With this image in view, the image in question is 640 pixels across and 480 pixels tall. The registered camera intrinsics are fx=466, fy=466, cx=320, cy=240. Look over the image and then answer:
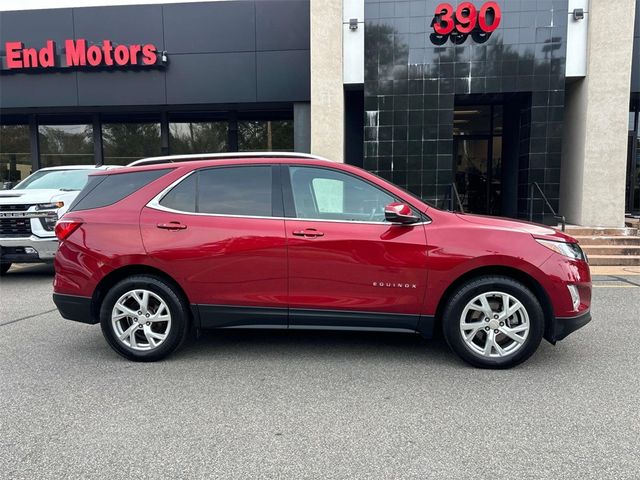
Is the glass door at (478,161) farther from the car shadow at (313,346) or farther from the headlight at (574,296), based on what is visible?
the headlight at (574,296)

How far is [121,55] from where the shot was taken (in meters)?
12.3

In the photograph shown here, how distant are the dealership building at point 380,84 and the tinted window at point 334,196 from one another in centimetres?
732

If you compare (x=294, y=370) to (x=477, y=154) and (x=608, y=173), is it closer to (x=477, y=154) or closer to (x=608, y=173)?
(x=608, y=173)

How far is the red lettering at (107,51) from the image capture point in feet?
40.2

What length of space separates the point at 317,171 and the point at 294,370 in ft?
5.76

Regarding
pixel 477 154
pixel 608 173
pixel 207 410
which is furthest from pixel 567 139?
pixel 207 410

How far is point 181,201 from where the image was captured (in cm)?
423

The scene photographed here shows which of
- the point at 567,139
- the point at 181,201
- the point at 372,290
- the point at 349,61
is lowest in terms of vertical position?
the point at 372,290

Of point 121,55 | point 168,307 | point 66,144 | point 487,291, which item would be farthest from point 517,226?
point 66,144

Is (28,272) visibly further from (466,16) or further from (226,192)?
(466,16)

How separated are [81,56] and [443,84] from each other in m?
9.41

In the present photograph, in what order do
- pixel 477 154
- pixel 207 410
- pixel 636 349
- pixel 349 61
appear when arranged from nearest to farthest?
1. pixel 207 410
2. pixel 636 349
3. pixel 349 61
4. pixel 477 154

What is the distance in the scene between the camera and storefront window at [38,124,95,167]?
14.6 m

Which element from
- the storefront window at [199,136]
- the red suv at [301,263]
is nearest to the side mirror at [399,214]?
the red suv at [301,263]
